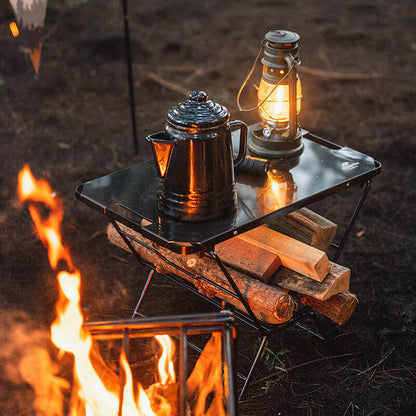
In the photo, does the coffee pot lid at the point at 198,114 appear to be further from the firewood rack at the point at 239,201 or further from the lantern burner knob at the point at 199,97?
the firewood rack at the point at 239,201

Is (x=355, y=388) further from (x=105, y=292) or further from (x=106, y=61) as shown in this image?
(x=106, y=61)

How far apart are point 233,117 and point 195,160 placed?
3.23 metres

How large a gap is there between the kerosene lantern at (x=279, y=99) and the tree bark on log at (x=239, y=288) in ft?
2.00

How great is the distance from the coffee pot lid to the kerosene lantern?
441 mm

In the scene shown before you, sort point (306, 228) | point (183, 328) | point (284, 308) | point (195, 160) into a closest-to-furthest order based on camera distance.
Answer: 1. point (183, 328)
2. point (195, 160)
3. point (284, 308)
4. point (306, 228)

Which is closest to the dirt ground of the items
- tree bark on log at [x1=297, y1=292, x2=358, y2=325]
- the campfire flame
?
tree bark on log at [x1=297, y1=292, x2=358, y2=325]

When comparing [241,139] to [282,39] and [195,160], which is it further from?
Result: [282,39]

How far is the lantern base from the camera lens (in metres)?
2.61

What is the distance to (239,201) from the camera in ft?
7.50

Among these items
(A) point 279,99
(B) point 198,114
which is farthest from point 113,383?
(A) point 279,99

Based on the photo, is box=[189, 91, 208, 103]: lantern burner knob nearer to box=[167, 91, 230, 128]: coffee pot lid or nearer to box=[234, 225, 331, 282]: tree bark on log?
box=[167, 91, 230, 128]: coffee pot lid

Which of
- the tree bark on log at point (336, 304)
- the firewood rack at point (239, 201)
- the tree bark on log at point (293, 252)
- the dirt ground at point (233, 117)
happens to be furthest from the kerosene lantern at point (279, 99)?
the dirt ground at point (233, 117)

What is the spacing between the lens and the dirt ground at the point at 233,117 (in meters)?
2.67

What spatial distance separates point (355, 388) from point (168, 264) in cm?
105
